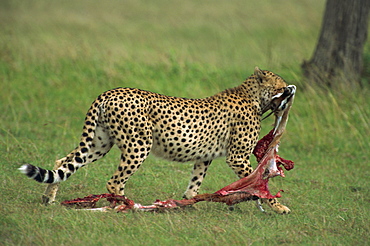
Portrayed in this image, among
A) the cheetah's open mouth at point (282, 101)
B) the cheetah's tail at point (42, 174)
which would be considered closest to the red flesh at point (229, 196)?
the cheetah's tail at point (42, 174)

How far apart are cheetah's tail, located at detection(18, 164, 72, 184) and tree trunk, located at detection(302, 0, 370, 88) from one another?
19.7ft

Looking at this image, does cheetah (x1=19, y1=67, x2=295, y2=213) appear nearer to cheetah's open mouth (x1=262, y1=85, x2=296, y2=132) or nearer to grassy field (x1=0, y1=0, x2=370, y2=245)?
cheetah's open mouth (x1=262, y1=85, x2=296, y2=132)

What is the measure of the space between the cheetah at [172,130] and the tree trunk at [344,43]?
4.43 m

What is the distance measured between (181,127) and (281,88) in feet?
Result: 3.78

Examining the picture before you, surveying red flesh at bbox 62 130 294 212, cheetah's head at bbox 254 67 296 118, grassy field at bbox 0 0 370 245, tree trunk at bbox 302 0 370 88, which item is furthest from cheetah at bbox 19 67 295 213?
tree trunk at bbox 302 0 370 88

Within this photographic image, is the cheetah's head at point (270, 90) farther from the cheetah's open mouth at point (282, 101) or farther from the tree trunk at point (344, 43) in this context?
the tree trunk at point (344, 43)

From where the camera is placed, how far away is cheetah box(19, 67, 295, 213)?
16.4ft

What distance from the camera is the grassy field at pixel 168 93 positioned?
4.63m

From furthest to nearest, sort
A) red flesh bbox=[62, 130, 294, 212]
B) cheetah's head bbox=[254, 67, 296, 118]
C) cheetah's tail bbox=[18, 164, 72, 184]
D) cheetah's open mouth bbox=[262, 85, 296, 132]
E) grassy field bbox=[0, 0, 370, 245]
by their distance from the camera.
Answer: cheetah's head bbox=[254, 67, 296, 118] → cheetah's open mouth bbox=[262, 85, 296, 132] → red flesh bbox=[62, 130, 294, 212] → grassy field bbox=[0, 0, 370, 245] → cheetah's tail bbox=[18, 164, 72, 184]

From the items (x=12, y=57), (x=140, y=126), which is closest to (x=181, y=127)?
(x=140, y=126)

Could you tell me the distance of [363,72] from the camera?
33.8 feet

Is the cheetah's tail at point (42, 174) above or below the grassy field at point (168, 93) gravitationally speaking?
above

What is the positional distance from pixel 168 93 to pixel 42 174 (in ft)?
17.6

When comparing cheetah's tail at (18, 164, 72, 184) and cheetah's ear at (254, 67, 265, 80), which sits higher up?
cheetah's ear at (254, 67, 265, 80)
